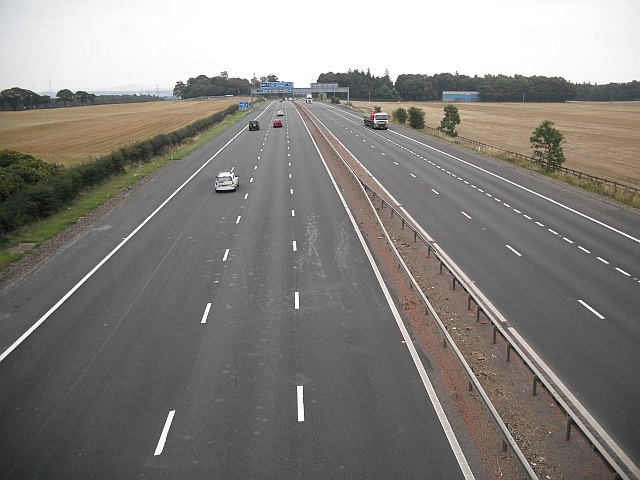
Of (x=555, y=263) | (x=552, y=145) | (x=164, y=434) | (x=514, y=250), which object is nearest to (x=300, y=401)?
(x=164, y=434)

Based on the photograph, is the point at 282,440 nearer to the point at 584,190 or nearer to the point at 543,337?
the point at 543,337

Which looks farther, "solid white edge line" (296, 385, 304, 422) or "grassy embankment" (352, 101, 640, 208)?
"grassy embankment" (352, 101, 640, 208)

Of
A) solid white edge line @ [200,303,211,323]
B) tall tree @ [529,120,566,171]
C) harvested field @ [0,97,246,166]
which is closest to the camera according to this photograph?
solid white edge line @ [200,303,211,323]

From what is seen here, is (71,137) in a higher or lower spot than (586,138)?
higher

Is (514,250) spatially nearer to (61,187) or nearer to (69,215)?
(69,215)

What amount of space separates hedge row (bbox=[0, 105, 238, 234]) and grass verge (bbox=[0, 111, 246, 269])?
43 cm

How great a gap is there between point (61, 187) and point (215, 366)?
2260cm

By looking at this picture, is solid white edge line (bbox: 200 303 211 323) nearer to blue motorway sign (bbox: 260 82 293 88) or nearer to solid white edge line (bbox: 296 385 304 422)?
solid white edge line (bbox: 296 385 304 422)

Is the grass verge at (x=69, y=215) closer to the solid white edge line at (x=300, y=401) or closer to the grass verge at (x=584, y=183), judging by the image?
the solid white edge line at (x=300, y=401)

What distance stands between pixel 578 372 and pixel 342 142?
2102 inches

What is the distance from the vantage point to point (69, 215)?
30.1 metres

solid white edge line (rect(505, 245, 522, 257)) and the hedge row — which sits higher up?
the hedge row

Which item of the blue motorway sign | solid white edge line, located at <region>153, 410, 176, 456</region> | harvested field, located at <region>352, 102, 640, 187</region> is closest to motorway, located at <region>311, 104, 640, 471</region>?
solid white edge line, located at <region>153, 410, 176, 456</region>

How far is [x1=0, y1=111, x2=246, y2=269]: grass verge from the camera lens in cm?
2414
